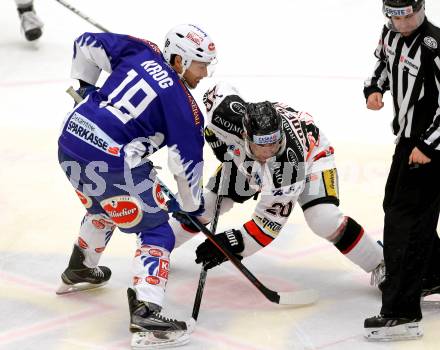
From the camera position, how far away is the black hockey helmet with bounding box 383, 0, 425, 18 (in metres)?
3.30

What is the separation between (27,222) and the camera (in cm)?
469

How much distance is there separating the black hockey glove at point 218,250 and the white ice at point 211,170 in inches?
8.3

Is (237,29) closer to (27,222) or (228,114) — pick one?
(27,222)

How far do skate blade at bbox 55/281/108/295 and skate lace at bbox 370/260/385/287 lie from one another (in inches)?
45.3

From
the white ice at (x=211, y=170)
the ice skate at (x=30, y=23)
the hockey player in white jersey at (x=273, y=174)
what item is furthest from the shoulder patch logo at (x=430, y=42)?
the ice skate at (x=30, y=23)

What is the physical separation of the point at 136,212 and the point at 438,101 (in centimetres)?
117

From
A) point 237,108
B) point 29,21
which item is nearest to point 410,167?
point 237,108

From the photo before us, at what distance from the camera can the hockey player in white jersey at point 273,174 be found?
11.9ft

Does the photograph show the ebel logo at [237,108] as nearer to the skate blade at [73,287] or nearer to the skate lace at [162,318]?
the skate lace at [162,318]

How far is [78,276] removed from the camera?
13.1 feet

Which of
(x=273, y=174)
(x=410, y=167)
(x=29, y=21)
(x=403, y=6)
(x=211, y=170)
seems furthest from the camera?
(x=29, y=21)

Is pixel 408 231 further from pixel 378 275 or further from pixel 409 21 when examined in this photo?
Answer: pixel 409 21

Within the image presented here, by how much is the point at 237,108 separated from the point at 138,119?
0.45 m

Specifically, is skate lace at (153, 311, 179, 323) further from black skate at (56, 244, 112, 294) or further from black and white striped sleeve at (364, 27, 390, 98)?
black and white striped sleeve at (364, 27, 390, 98)
